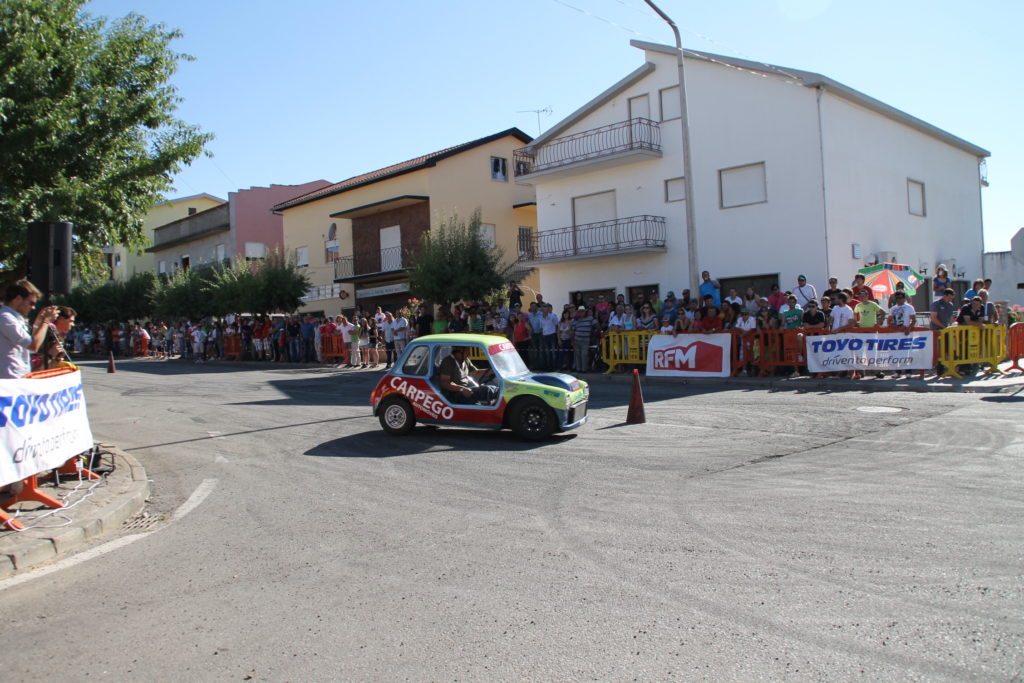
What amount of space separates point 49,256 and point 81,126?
358 cm

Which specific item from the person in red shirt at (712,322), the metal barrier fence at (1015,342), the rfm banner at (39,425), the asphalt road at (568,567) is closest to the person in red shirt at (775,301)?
the person in red shirt at (712,322)

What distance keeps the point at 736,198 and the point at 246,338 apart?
21228 mm

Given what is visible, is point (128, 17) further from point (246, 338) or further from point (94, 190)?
point (246, 338)

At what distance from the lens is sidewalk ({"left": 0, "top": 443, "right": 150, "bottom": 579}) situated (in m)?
5.90

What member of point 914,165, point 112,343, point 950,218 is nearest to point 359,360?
point 914,165

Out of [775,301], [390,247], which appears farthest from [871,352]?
[390,247]

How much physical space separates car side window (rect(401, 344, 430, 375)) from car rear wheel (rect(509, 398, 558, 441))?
153 centimetres

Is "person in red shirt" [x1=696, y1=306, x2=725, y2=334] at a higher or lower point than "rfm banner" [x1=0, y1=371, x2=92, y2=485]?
higher

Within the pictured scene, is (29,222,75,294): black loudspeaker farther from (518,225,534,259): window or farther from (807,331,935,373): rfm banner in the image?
(518,225,534,259): window

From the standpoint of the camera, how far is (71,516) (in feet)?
22.4

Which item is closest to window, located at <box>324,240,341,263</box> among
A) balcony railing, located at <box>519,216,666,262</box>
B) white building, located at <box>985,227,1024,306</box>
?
balcony railing, located at <box>519,216,666,262</box>

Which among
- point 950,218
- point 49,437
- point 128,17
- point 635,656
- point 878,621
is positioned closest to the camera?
point 635,656

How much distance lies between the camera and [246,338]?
33.2 meters

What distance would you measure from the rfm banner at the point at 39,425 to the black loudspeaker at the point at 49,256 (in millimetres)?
1444
